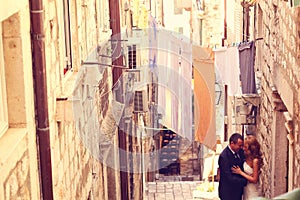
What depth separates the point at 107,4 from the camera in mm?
14461

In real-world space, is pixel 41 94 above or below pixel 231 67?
above

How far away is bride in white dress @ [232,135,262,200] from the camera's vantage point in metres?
8.55

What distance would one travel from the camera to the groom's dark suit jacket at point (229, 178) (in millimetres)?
8781

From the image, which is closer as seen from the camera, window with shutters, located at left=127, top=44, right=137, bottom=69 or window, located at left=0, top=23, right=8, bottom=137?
window, located at left=0, top=23, right=8, bottom=137

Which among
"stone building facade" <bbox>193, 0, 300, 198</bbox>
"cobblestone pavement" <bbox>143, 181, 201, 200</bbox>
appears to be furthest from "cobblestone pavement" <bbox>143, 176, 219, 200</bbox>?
"stone building facade" <bbox>193, 0, 300, 198</bbox>

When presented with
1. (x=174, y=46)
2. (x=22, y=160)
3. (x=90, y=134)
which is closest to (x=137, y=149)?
(x=174, y=46)

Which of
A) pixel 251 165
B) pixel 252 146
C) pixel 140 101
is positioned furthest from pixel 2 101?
pixel 140 101

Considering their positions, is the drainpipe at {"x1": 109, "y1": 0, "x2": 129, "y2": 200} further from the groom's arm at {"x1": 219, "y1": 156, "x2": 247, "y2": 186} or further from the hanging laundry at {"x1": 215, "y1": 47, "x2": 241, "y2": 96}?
the groom's arm at {"x1": 219, "y1": 156, "x2": 247, "y2": 186}

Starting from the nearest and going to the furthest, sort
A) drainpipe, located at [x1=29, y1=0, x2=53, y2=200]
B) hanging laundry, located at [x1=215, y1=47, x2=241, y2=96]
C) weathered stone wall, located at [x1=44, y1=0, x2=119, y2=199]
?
drainpipe, located at [x1=29, y1=0, x2=53, y2=200]
weathered stone wall, located at [x1=44, y1=0, x2=119, y2=199]
hanging laundry, located at [x1=215, y1=47, x2=241, y2=96]

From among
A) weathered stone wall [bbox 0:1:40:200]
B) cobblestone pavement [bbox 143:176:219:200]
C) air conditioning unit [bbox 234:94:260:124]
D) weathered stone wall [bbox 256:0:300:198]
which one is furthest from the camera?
cobblestone pavement [bbox 143:176:219:200]

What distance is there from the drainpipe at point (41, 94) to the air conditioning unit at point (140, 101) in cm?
1279

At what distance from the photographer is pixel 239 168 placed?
8.77 metres

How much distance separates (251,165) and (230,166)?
0.28m

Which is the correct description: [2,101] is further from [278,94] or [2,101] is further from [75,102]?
[278,94]
